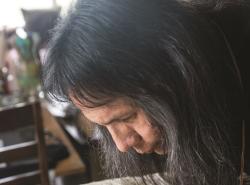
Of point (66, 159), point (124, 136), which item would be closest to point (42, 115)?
point (66, 159)

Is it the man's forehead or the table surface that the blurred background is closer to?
the table surface

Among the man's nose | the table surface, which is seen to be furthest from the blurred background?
the man's nose

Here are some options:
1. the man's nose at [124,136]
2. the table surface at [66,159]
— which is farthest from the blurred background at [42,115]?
the man's nose at [124,136]

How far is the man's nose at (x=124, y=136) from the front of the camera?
723 mm

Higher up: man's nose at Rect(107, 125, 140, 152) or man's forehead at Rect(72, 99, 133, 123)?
man's forehead at Rect(72, 99, 133, 123)

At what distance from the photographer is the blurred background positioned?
5.39ft

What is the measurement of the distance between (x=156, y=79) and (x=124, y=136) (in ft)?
0.44

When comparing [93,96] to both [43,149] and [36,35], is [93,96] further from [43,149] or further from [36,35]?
[36,35]

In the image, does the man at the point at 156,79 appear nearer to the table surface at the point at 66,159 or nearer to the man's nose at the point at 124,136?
the man's nose at the point at 124,136

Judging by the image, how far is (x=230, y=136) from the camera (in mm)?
724

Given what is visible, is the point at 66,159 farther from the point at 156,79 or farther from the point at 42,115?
the point at 156,79

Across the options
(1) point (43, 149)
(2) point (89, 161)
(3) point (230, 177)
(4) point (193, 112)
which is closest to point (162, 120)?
(4) point (193, 112)

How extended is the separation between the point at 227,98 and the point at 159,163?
26 cm

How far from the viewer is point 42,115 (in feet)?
5.40
